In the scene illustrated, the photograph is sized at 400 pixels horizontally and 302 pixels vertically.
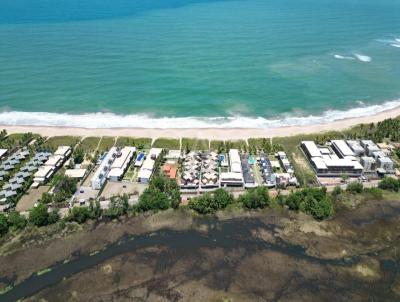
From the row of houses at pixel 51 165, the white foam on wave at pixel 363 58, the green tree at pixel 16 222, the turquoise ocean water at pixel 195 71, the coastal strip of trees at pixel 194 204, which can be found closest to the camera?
the green tree at pixel 16 222

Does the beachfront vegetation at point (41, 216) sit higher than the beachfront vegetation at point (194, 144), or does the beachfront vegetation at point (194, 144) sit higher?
the beachfront vegetation at point (194, 144)

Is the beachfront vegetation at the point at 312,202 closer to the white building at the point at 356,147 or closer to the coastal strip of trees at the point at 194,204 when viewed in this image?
the coastal strip of trees at the point at 194,204

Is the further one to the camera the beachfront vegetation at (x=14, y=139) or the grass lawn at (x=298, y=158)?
the beachfront vegetation at (x=14, y=139)

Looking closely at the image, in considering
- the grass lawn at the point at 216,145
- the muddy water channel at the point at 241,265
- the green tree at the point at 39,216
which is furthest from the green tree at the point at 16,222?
the grass lawn at the point at 216,145

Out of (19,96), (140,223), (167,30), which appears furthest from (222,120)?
(167,30)

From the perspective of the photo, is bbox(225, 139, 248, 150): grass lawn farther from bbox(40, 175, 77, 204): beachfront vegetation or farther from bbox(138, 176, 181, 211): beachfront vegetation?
bbox(40, 175, 77, 204): beachfront vegetation

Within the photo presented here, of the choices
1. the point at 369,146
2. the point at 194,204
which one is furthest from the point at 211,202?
the point at 369,146

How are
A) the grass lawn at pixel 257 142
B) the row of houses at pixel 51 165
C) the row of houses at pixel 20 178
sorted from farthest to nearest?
the grass lawn at pixel 257 142 → the row of houses at pixel 51 165 → the row of houses at pixel 20 178

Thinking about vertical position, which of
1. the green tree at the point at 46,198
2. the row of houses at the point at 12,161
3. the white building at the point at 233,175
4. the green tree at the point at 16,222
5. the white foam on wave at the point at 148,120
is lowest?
the green tree at the point at 16,222

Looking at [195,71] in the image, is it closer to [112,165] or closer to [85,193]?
[112,165]
